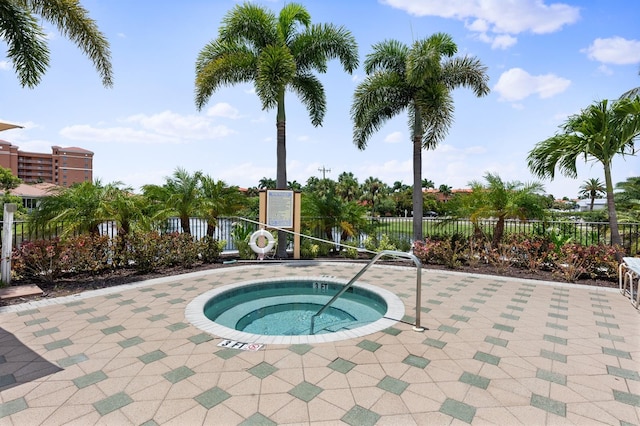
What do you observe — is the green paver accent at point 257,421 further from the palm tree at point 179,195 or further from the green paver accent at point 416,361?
the palm tree at point 179,195

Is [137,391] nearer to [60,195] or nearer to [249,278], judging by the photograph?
[249,278]

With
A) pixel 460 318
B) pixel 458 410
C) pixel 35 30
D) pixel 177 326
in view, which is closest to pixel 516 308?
pixel 460 318

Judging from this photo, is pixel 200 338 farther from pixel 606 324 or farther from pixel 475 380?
pixel 606 324

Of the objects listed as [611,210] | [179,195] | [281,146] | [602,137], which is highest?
[281,146]

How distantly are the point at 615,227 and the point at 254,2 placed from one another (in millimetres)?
11273

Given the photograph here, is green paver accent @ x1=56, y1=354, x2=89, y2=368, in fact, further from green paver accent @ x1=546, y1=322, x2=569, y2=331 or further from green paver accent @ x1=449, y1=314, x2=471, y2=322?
green paver accent @ x1=546, y1=322, x2=569, y2=331

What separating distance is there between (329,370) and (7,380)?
287 cm

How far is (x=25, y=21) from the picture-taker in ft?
22.3

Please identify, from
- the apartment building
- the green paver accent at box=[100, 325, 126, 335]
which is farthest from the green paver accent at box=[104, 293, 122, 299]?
the apartment building

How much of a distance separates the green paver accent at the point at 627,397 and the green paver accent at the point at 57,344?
17.7 ft

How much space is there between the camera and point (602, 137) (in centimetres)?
721

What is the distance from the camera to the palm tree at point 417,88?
9.41 meters

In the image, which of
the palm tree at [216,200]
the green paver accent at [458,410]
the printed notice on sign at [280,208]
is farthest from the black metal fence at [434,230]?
the green paver accent at [458,410]

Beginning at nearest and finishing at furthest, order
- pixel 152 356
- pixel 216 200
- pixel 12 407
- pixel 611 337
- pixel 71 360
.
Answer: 1. pixel 12 407
2. pixel 71 360
3. pixel 152 356
4. pixel 611 337
5. pixel 216 200
